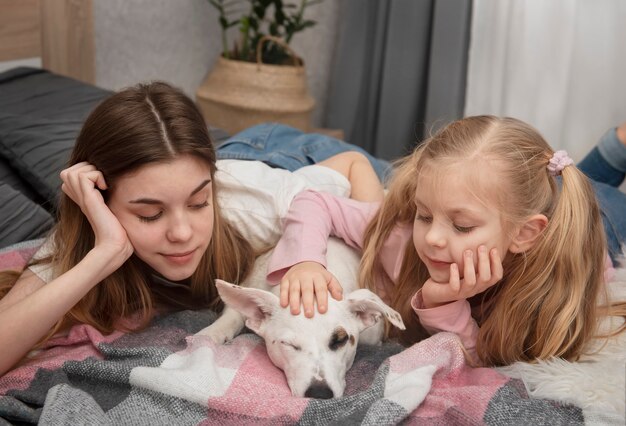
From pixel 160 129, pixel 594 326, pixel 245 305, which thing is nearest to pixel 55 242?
pixel 160 129

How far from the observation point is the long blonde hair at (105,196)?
1.33 m

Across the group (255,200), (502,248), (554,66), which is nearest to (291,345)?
(502,248)

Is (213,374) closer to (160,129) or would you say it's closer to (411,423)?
(411,423)

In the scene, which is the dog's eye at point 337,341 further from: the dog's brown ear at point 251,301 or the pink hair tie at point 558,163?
the pink hair tie at point 558,163

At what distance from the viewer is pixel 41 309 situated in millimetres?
1261

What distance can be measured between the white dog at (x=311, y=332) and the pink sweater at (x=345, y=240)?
0.37ft

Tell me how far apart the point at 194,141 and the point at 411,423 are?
2.09ft

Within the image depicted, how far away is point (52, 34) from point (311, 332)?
1.87 m

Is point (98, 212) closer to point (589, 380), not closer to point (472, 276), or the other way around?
point (472, 276)

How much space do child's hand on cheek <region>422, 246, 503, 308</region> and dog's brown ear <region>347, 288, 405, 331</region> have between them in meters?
Answer: 0.10

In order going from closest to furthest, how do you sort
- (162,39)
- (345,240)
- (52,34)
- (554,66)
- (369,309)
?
1. (369,309)
2. (345,240)
3. (52,34)
4. (554,66)
5. (162,39)

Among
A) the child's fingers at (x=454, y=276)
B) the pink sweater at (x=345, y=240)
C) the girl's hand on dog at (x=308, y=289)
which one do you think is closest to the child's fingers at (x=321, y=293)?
the girl's hand on dog at (x=308, y=289)

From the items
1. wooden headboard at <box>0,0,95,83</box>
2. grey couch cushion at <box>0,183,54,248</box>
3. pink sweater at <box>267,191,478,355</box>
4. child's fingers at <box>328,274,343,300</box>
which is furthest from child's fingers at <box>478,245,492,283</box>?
wooden headboard at <box>0,0,95,83</box>

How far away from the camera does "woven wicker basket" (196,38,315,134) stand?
3002 millimetres
